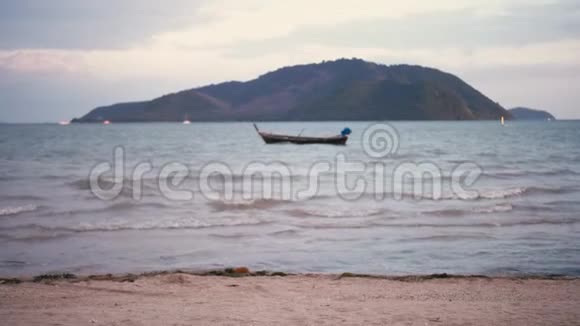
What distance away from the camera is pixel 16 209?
55.6 feet

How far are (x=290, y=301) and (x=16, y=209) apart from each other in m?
12.5

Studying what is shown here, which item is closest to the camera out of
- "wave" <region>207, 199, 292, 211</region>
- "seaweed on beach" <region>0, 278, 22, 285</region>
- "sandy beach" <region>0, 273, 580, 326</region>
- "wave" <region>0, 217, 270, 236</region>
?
"sandy beach" <region>0, 273, 580, 326</region>

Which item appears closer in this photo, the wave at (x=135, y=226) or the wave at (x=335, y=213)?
the wave at (x=135, y=226)

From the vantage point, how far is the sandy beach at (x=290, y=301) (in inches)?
240

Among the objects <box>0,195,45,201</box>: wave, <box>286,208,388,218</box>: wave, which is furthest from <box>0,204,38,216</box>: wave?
<box>286,208,388,218</box>: wave

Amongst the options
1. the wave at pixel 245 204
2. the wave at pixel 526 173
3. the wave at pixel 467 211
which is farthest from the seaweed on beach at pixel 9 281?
the wave at pixel 526 173

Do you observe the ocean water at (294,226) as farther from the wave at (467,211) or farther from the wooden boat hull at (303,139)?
the wooden boat hull at (303,139)

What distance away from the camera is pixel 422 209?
16.8 metres

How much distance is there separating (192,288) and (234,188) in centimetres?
1553

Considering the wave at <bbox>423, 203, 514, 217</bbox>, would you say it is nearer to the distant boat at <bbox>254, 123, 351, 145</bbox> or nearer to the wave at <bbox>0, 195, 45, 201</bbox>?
the wave at <bbox>0, 195, 45, 201</bbox>

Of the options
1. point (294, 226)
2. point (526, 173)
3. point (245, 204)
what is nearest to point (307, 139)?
point (526, 173)

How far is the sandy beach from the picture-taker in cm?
610

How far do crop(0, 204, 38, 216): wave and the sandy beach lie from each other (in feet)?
29.5

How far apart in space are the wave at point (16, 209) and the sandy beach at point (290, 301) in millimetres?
9006
